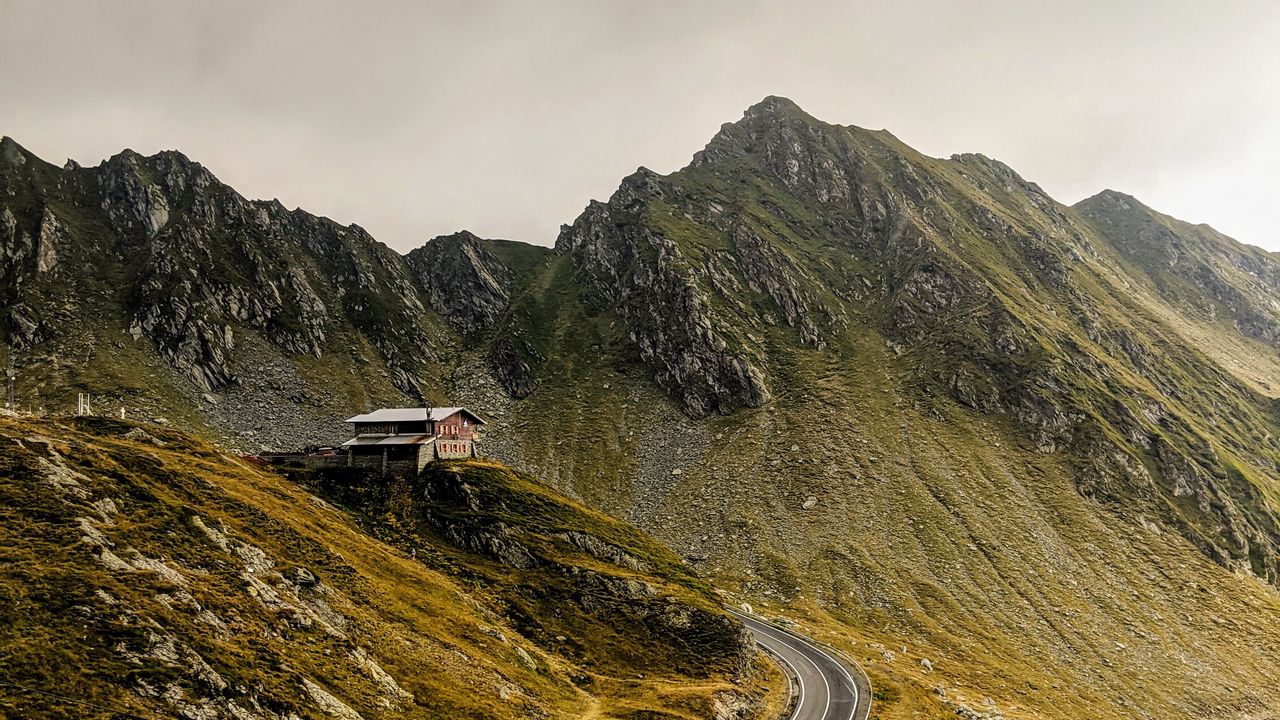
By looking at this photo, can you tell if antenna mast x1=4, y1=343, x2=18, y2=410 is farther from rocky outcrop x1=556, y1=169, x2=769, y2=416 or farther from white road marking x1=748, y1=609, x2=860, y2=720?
white road marking x1=748, y1=609, x2=860, y2=720

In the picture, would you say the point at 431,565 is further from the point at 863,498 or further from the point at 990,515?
the point at 990,515

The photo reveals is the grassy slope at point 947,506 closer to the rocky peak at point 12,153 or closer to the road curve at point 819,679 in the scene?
the road curve at point 819,679

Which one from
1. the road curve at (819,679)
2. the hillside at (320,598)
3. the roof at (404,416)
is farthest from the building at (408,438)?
the road curve at (819,679)

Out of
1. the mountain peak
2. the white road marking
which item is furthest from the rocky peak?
the white road marking

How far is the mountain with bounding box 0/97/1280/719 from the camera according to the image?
90.9 metres

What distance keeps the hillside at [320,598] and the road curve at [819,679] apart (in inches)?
225

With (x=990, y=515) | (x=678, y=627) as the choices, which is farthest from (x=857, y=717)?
(x=990, y=515)

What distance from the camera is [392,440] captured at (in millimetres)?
82938

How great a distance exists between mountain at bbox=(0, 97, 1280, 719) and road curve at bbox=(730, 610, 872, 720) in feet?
9.68

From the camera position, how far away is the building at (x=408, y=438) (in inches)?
3209

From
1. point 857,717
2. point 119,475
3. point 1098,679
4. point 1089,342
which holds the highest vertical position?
point 1089,342

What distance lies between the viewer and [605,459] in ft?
492

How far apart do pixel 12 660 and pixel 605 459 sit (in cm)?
12496

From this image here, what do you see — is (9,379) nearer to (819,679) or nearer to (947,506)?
(819,679)
